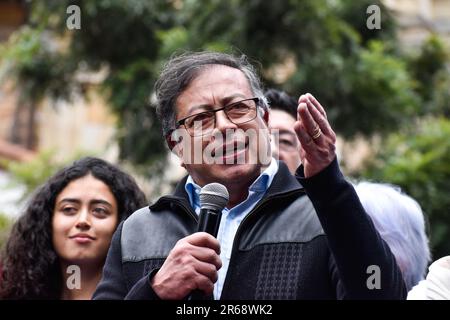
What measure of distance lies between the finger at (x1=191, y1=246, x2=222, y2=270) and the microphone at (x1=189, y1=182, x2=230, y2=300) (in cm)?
10

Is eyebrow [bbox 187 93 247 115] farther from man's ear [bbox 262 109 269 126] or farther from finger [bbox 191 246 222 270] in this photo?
finger [bbox 191 246 222 270]

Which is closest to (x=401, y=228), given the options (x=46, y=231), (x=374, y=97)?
(x=46, y=231)

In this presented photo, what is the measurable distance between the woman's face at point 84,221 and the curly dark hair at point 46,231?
0.04m

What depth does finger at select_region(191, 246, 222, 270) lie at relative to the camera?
8.43 ft

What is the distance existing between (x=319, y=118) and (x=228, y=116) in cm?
55

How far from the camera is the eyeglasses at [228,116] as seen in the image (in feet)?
10.1

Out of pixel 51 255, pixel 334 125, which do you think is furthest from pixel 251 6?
→ pixel 51 255

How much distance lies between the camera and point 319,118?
102 inches

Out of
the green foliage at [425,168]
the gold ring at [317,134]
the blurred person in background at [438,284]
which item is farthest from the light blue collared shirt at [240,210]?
the green foliage at [425,168]

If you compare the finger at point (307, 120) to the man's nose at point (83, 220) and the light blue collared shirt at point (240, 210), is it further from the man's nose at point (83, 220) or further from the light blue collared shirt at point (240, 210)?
the man's nose at point (83, 220)

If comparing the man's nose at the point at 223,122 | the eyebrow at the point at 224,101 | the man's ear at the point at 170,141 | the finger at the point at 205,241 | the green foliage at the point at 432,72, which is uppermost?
Result: the green foliage at the point at 432,72

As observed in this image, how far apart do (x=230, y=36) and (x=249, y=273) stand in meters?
5.08

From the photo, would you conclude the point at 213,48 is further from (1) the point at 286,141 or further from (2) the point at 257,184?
(2) the point at 257,184

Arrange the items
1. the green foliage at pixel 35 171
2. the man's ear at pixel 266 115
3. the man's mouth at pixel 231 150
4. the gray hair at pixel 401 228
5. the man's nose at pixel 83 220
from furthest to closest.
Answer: the green foliage at pixel 35 171
the man's nose at pixel 83 220
the gray hair at pixel 401 228
the man's ear at pixel 266 115
the man's mouth at pixel 231 150
